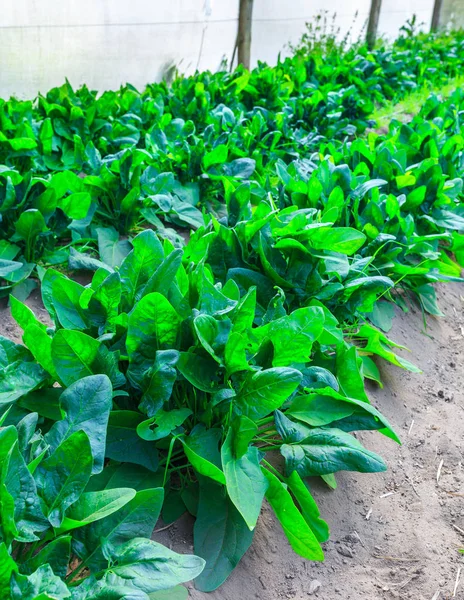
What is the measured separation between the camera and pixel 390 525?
2211mm

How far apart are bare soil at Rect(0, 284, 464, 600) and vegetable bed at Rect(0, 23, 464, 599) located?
0.39ft

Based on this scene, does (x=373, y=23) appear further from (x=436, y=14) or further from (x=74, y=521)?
(x=74, y=521)

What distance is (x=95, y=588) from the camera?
1372 mm

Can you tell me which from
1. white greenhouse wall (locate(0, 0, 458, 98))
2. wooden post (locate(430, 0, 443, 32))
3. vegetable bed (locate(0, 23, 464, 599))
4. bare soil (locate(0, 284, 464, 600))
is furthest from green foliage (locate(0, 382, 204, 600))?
wooden post (locate(430, 0, 443, 32))

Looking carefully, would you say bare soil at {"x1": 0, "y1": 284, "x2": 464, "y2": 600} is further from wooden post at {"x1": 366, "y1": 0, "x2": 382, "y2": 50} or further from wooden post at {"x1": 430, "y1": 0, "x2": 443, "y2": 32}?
wooden post at {"x1": 430, "y1": 0, "x2": 443, "y2": 32}

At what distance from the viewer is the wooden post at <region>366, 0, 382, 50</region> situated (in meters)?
11.8

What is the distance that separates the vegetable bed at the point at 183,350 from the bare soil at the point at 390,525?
4.7 inches

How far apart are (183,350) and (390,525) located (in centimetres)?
96

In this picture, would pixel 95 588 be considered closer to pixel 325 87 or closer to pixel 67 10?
pixel 67 10

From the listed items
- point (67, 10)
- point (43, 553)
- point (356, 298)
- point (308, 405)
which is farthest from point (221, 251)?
point (67, 10)

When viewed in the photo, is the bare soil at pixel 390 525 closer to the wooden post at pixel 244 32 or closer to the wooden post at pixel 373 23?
the wooden post at pixel 244 32

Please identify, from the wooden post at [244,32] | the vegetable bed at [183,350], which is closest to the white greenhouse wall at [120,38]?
the wooden post at [244,32]

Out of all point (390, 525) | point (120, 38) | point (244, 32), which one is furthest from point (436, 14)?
point (390, 525)

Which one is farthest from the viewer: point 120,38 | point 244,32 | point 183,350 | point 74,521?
point 244,32
